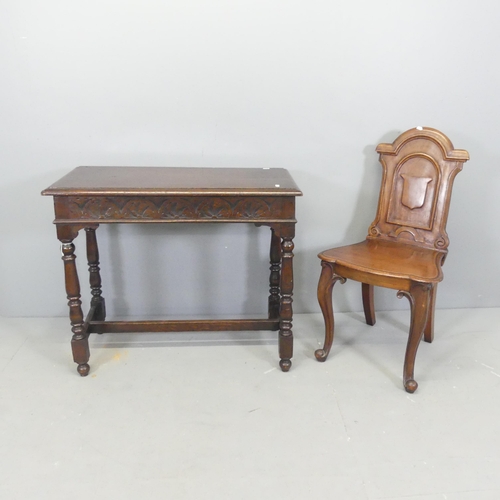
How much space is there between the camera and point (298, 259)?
303 cm

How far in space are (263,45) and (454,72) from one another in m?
1.08

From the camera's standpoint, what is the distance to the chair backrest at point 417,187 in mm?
2604

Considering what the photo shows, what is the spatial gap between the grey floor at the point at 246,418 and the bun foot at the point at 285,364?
3 cm

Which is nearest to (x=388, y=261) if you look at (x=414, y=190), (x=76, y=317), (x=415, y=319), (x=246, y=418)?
(x=415, y=319)

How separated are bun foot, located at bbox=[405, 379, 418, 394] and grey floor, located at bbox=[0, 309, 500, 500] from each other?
34 mm

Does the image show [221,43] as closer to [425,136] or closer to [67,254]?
[425,136]

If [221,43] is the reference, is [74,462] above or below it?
below

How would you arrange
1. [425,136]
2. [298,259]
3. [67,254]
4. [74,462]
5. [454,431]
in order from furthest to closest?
1. [298,259]
2. [425,136]
3. [67,254]
4. [454,431]
5. [74,462]

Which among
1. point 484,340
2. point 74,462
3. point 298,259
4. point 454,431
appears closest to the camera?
point 74,462

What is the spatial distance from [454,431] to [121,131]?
219cm

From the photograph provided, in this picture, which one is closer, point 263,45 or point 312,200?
point 263,45

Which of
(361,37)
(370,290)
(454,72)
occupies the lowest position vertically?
(370,290)

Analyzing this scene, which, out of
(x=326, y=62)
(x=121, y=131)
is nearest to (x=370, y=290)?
(x=326, y=62)

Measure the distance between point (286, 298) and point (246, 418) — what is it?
0.60 m
